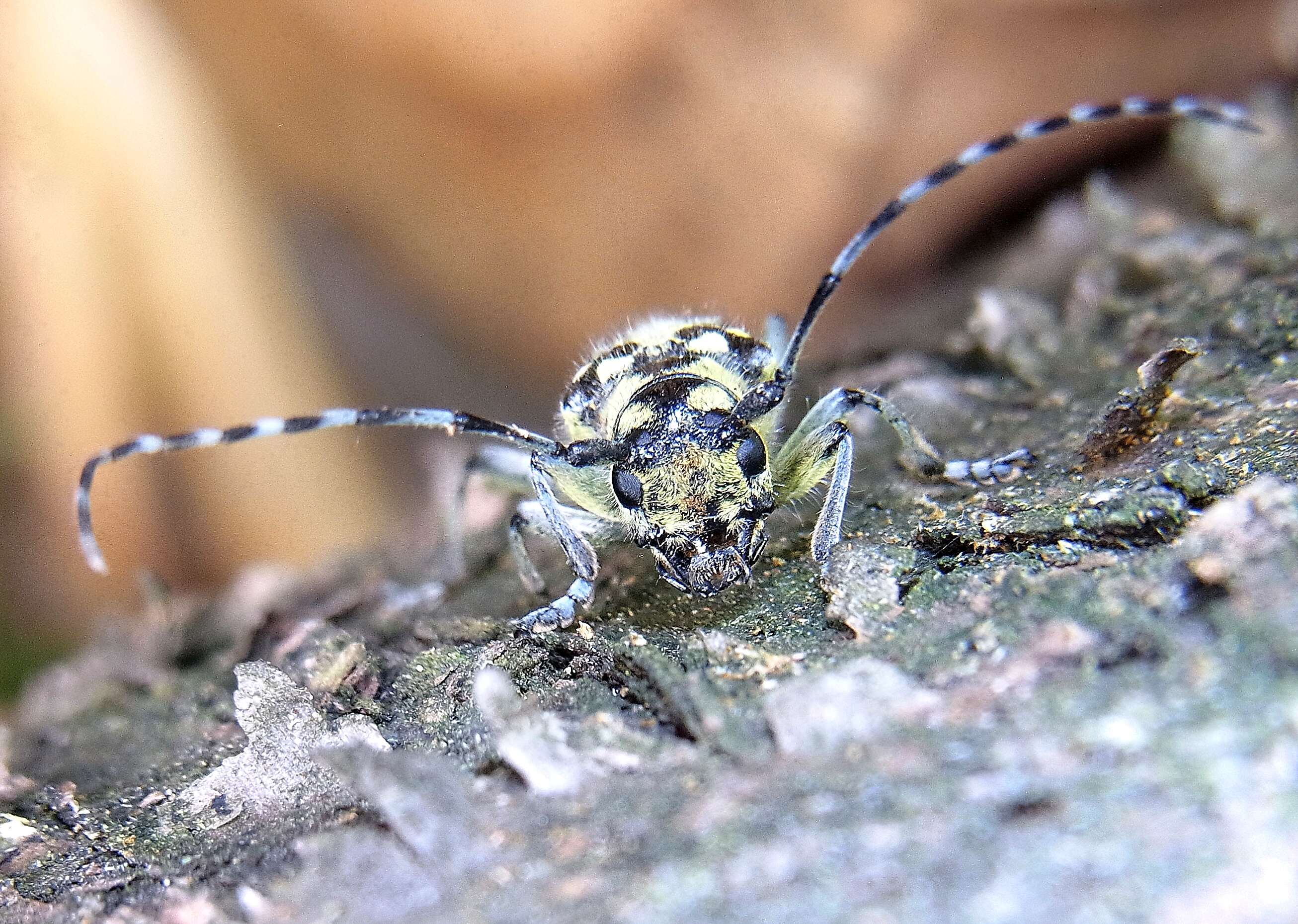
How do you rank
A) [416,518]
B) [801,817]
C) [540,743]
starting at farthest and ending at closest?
[416,518] → [540,743] → [801,817]

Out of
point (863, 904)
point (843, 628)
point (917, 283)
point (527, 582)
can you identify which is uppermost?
point (917, 283)

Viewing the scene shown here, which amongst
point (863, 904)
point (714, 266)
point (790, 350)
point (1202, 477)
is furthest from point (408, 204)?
point (863, 904)

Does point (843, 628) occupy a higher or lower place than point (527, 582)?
lower

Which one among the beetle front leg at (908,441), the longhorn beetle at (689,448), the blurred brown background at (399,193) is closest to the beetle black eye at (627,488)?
the longhorn beetle at (689,448)

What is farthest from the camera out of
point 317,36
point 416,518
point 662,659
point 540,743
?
point 416,518

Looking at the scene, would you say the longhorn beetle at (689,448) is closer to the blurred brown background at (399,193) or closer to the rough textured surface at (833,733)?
the rough textured surface at (833,733)

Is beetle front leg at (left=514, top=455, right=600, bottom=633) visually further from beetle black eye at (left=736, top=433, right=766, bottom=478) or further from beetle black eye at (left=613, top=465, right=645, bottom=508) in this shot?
beetle black eye at (left=736, top=433, right=766, bottom=478)

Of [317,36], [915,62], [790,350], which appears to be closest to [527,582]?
[790,350]

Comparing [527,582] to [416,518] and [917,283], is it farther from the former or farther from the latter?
[917,283]

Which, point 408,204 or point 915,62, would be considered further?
point 408,204
